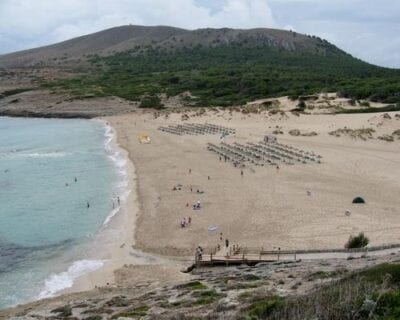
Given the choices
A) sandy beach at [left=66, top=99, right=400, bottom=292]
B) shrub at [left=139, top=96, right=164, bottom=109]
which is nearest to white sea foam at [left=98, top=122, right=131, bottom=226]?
sandy beach at [left=66, top=99, right=400, bottom=292]

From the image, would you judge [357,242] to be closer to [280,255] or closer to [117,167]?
[280,255]

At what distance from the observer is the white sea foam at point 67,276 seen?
2425 cm

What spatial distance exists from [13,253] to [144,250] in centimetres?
671

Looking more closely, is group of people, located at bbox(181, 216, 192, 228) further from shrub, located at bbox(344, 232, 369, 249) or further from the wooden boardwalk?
shrub, located at bbox(344, 232, 369, 249)

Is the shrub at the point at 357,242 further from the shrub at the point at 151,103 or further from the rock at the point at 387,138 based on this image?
the shrub at the point at 151,103

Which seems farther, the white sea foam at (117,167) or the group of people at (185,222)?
the white sea foam at (117,167)

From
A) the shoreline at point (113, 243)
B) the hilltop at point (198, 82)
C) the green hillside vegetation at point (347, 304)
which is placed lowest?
the shoreline at point (113, 243)

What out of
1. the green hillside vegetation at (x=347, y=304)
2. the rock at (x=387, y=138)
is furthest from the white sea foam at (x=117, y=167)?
the rock at (x=387, y=138)

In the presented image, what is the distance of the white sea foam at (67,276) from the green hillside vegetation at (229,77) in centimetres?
6330

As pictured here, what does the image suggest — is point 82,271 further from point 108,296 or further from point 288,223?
point 288,223

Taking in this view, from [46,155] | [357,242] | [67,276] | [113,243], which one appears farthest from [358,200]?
[46,155]

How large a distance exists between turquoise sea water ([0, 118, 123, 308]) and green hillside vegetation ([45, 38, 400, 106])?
111 ft

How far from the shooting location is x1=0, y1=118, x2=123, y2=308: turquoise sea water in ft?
86.4

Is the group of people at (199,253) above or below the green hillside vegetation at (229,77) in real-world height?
below
